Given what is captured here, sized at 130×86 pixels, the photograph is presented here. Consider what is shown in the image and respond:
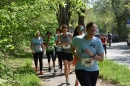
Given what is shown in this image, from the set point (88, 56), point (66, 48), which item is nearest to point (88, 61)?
point (88, 56)

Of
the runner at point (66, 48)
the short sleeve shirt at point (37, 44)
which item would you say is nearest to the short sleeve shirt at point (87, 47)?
the runner at point (66, 48)

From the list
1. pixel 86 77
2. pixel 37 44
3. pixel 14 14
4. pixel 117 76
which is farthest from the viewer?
pixel 37 44

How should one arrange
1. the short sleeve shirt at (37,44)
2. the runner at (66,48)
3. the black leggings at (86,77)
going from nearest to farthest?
the black leggings at (86,77)
the runner at (66,48)
the short sleeve shirt at (37,44)

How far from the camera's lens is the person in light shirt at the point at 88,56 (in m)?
5.25

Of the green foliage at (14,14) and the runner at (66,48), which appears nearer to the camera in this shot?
the green foliage at (14,14)

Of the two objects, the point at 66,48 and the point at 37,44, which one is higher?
the point at 66,48

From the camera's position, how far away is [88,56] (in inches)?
210

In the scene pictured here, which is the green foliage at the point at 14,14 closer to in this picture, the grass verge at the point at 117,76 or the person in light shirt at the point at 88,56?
the person in light shirt at the point at 88,56

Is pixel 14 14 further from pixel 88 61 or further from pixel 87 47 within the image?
pixel 88 61

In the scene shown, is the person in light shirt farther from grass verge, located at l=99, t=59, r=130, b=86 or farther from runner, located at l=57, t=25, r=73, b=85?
grass verge, located at l=99, t=59, r=130, b=86

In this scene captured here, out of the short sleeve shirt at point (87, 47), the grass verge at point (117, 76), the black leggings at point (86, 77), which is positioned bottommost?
the grass verge at point (117, 76)

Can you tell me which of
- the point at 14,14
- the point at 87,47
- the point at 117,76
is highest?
the point at 14,14

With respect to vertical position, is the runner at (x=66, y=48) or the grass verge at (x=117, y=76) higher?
the runner at (x=66, y=48)

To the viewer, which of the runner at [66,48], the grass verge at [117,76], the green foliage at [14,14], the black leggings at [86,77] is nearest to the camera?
the black leggings at [86,77]
